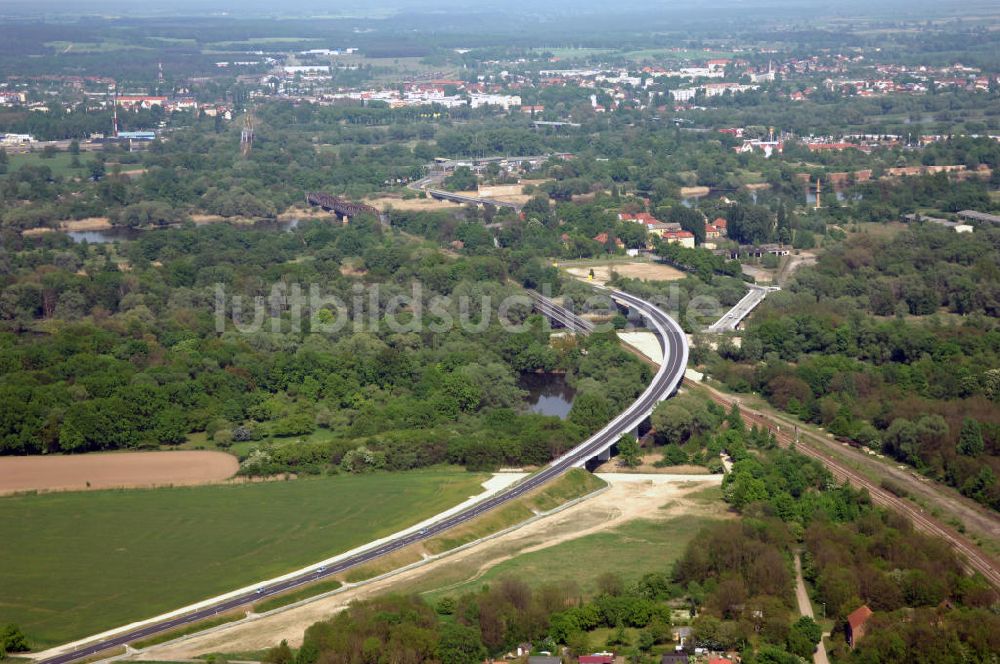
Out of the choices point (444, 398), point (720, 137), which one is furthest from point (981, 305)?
point (720, 137)

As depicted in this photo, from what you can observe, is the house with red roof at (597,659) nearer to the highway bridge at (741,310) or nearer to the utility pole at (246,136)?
the highway bridge at (741,310)

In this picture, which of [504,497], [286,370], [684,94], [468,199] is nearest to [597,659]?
[504,497]

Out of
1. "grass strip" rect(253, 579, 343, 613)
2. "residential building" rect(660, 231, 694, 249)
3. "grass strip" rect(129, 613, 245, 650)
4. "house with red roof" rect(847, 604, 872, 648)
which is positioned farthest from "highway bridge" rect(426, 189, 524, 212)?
"house with red roof" rect(847, 604, 872, 648)

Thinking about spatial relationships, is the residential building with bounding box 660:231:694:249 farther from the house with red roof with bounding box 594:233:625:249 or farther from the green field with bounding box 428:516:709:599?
the green field with bounding box 428:516:709:599

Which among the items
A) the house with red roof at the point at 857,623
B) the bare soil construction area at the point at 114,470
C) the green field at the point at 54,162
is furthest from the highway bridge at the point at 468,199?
the house with red roof at the point at 857,623

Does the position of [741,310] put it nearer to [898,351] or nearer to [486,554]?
[898,351]
